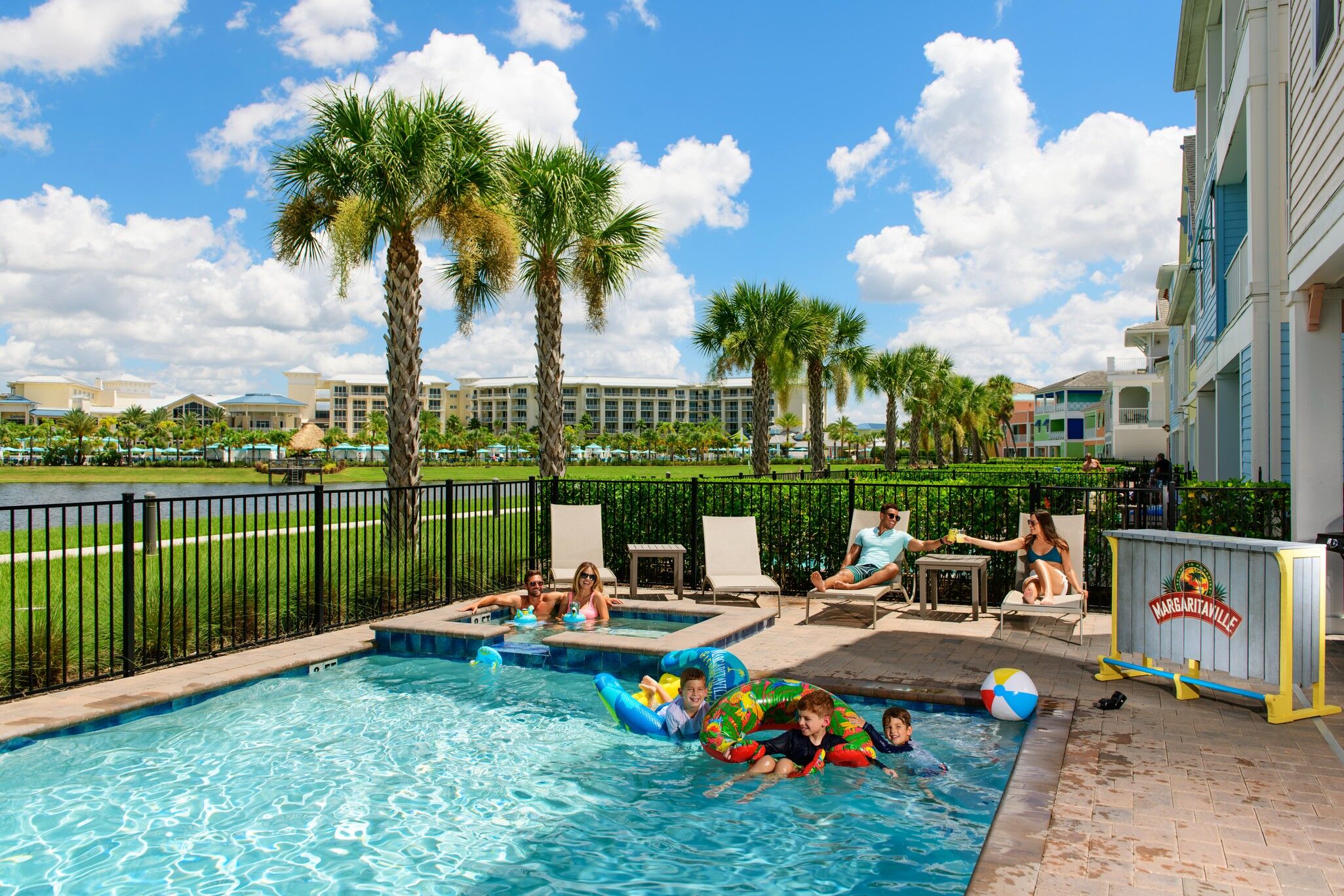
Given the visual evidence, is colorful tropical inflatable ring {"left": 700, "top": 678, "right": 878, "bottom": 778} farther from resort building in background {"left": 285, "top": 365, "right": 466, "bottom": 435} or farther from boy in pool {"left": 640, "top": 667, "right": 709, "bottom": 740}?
resort building in background {"left": 285, "top": 365, "right": 466, "bottom": 435}

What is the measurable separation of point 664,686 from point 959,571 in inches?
190

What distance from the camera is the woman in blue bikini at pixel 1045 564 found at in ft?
27.6

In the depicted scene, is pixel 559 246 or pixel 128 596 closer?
pixel 128 596

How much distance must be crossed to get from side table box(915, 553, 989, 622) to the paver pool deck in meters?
0.72

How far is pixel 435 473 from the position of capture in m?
67.1

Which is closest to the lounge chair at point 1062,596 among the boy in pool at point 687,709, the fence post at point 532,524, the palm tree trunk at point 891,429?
the boy in pool at point 687,709

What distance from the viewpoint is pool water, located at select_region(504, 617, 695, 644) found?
8.19 meters

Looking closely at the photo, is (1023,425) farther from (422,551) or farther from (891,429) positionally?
(422,551)

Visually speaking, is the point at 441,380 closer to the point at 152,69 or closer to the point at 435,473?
the point at 435,473

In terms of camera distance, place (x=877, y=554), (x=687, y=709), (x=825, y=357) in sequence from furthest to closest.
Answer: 1. (x=825, y=357)
2. (x=877, y=554)
3. (x=687, y=709)

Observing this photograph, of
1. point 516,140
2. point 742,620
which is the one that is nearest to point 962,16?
point 516,140

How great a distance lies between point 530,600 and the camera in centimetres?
934

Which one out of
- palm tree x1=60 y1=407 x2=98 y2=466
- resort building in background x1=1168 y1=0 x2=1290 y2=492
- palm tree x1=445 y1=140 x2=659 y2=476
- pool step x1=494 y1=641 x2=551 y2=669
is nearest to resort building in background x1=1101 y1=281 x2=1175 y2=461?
resort building in background x1=1168 y1=0 x2=1290 y2=492

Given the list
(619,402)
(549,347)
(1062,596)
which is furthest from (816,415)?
(619,402)
